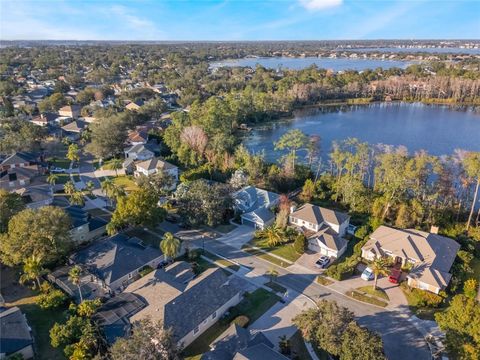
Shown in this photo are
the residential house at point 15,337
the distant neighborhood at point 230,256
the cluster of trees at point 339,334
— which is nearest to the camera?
the cluster of trees at point 339,334

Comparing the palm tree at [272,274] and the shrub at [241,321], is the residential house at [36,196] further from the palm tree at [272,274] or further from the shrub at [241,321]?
the shrub at [241,321]

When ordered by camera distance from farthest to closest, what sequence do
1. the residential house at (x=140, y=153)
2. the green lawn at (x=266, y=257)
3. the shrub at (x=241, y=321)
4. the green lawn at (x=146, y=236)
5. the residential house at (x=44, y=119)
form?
the residential house at (x=44, y=119) → the residential house at (x=140, y=153) → the green lawn at (x=146, y=236) → the green lawn at (x=266, y=257) → the shrub at (x=241, y=321)

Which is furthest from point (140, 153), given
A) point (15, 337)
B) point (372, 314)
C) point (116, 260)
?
point (372, 314)

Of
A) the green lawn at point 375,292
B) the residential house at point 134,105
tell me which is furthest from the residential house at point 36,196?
the residential house at point 134,105

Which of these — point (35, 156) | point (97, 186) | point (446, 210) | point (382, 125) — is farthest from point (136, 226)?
point (382, 125)

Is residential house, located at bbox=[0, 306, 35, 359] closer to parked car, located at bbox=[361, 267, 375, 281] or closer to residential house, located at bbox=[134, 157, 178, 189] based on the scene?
parked car, located at bbox=[361, 267, 375, 281]

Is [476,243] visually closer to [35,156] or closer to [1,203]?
[1,203]
